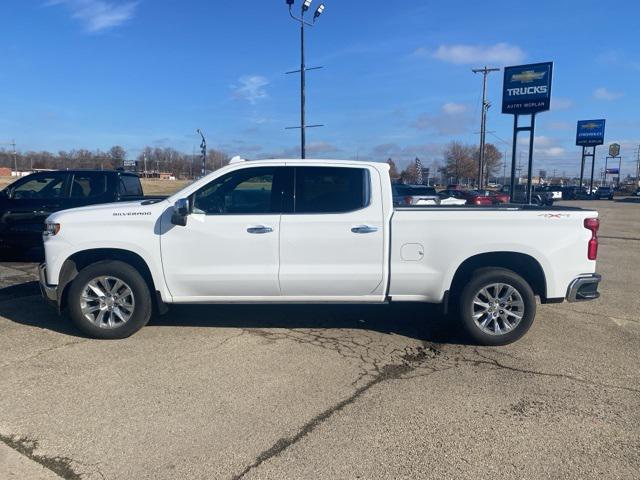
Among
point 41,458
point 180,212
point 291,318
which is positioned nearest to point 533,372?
point 291,318

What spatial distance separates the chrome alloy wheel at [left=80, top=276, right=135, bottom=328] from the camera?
5402 mm

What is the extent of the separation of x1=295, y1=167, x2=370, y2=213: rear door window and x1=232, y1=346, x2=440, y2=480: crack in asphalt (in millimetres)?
1602

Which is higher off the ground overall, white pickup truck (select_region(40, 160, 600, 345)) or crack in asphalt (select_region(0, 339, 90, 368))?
white pickup truck (select_region(40, 160, 600, 345))

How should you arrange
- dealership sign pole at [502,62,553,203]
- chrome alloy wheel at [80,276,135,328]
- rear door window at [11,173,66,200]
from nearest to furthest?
chrome alloy wheel at [80,276,135,328] < rear door window at [11,173,66,200] < dealership sign pole at [502,62,553,203]

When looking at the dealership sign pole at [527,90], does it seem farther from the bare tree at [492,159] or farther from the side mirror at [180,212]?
the bare tree at [492,159]

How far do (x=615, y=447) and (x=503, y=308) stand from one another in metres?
2.08

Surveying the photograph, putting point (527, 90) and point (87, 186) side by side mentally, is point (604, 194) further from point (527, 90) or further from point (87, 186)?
point (87, 186)

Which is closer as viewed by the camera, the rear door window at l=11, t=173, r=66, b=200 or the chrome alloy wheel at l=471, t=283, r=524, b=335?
the chrome alloy wheel at l=471, t=283, r=524, b=335

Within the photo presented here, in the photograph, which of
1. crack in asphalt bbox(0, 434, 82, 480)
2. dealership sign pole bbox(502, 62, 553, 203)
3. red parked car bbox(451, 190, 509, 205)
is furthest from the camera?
dealership sign pole bbox(502, 62, 553, 203)

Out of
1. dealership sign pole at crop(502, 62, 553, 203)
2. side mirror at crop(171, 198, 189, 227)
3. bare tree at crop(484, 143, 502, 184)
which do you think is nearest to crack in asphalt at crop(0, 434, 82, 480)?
side mirror at crop(171, 198, 189, 227)

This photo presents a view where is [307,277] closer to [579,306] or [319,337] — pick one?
[319,337]

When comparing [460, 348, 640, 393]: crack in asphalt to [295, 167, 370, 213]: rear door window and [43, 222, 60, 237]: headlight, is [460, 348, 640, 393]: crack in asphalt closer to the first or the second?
[295, 167, 370, 213]: rear door window

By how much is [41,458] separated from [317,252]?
2960 mm

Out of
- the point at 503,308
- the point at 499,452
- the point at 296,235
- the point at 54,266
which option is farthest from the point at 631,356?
the point at 54,266
